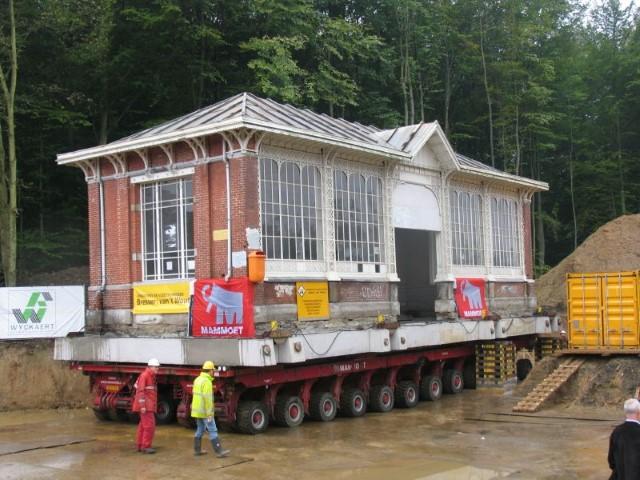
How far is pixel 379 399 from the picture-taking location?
791 inches

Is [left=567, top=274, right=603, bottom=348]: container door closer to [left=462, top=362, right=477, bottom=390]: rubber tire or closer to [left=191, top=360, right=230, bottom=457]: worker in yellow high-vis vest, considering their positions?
[left=462, top=362, right=477, bottom=390]: rubber tire

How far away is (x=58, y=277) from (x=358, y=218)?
52.9 feet

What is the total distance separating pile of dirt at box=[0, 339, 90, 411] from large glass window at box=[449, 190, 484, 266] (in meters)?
11.8

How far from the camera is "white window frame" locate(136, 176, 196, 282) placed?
18.8 m

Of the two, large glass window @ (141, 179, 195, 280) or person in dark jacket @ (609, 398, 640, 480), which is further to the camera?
large glass window @ (141, 179, 195, 280)

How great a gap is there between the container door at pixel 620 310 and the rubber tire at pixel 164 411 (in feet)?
35.7

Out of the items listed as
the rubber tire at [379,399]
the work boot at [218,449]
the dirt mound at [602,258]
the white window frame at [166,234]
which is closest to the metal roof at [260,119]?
the white window frame at [166,234]

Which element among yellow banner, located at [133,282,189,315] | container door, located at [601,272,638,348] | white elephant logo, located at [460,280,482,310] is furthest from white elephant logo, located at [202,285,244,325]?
container door, located at [601,272,638,348]

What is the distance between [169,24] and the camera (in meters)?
34.4

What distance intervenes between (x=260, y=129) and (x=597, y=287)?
31.7 ft

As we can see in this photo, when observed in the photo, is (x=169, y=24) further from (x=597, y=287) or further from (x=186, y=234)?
(x=597, y=287)

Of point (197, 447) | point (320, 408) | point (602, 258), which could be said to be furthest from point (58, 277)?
point (602, 258)

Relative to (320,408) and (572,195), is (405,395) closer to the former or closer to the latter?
Answer: (320,408)

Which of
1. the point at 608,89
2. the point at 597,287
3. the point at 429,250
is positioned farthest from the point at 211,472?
the point at 608,89
